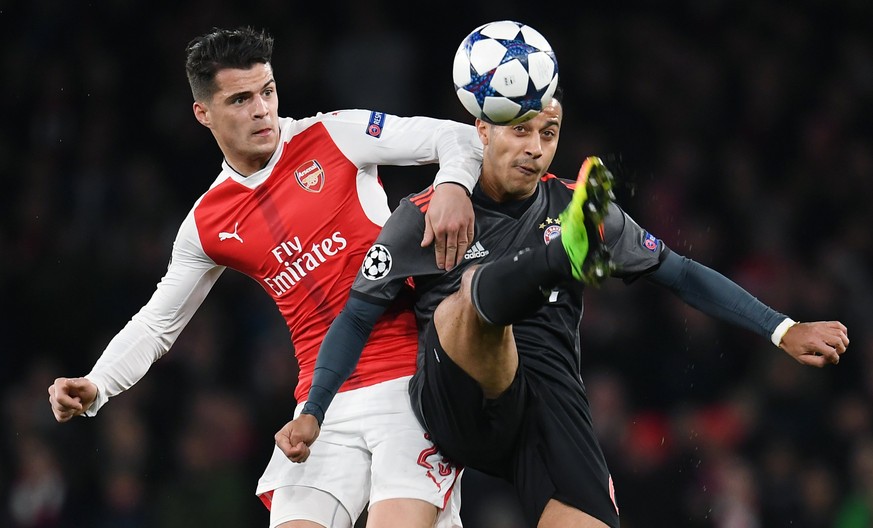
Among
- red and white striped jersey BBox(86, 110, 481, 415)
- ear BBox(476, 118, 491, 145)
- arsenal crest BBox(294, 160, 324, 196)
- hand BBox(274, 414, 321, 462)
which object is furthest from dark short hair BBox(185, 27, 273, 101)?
hand BBox(274, 414, 321, 462)

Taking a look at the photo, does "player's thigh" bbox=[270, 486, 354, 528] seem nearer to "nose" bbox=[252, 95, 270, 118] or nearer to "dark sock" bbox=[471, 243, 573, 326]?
"dark sock" bbox=[471, 243, 573, 326]

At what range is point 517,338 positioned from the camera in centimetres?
417

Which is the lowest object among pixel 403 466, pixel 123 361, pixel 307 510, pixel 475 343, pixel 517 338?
pixel 307 510

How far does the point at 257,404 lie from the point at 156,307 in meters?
3.64

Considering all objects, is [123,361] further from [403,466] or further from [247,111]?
[403,466]

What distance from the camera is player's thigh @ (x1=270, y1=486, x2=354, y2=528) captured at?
13.4 feet

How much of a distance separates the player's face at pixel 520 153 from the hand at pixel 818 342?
3.23ft

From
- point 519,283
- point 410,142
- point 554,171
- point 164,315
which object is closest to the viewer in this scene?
point 519,283

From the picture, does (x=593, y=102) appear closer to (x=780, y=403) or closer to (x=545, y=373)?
(x=780, y=403)

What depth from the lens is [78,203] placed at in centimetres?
911

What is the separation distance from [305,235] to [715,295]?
1449mm

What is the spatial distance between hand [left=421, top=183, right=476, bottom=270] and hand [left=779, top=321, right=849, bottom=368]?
3.60ft

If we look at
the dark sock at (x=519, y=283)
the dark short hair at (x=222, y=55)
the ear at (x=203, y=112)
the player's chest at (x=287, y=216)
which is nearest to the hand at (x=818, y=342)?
the dark sock at (x=519, y=283)

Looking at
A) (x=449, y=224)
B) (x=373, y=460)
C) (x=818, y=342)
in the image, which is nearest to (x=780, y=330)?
(x=818, y=342)
